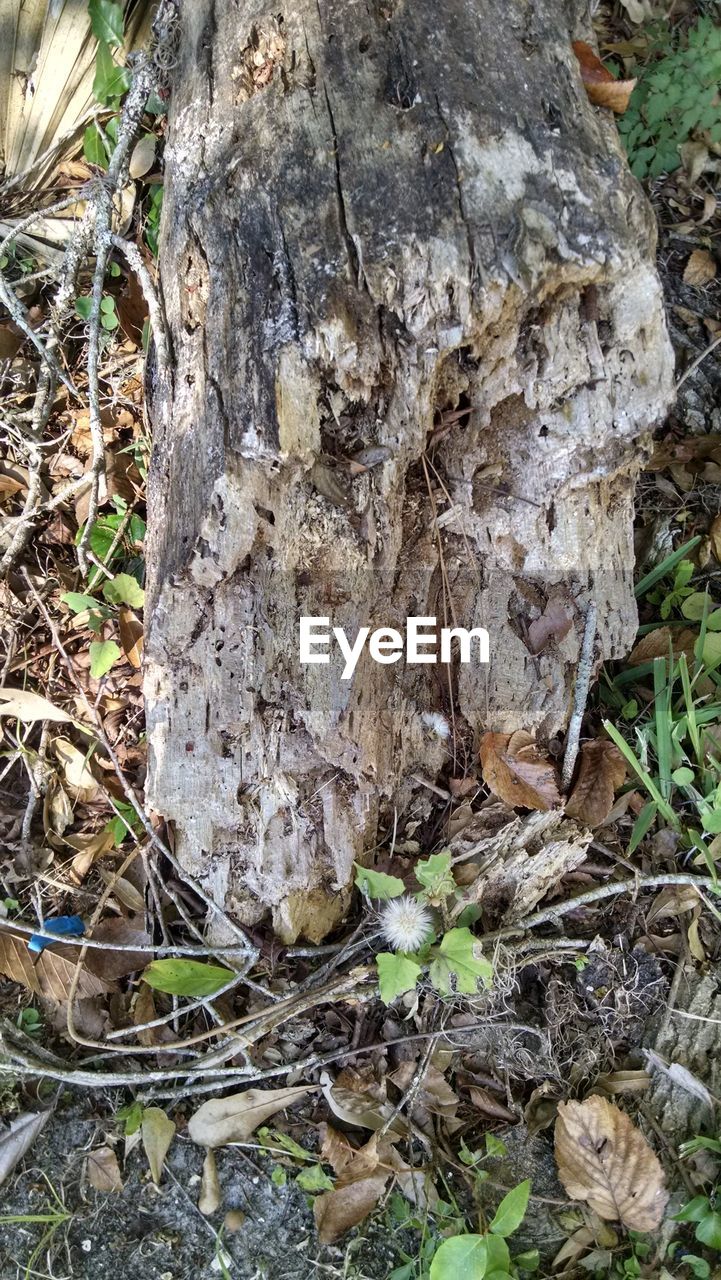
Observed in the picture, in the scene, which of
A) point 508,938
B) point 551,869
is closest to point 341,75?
point 551,869

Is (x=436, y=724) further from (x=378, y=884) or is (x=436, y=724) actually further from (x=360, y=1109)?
(x=360, y=1109)

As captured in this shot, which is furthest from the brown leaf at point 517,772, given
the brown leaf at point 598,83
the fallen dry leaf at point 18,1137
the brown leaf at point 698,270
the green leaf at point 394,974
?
the brown leaf at point 698,270

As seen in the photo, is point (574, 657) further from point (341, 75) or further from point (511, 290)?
point (341, 75)

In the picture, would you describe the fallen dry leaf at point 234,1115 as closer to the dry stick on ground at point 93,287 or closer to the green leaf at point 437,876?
the green leaf at point 437,876

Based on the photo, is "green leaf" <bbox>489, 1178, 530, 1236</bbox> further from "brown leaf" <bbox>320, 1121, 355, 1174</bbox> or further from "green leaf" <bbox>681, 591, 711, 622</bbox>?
"green leaf" <bbox>681, 591, 711, 622</bbox>

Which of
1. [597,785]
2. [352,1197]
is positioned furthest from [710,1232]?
[597,785]
